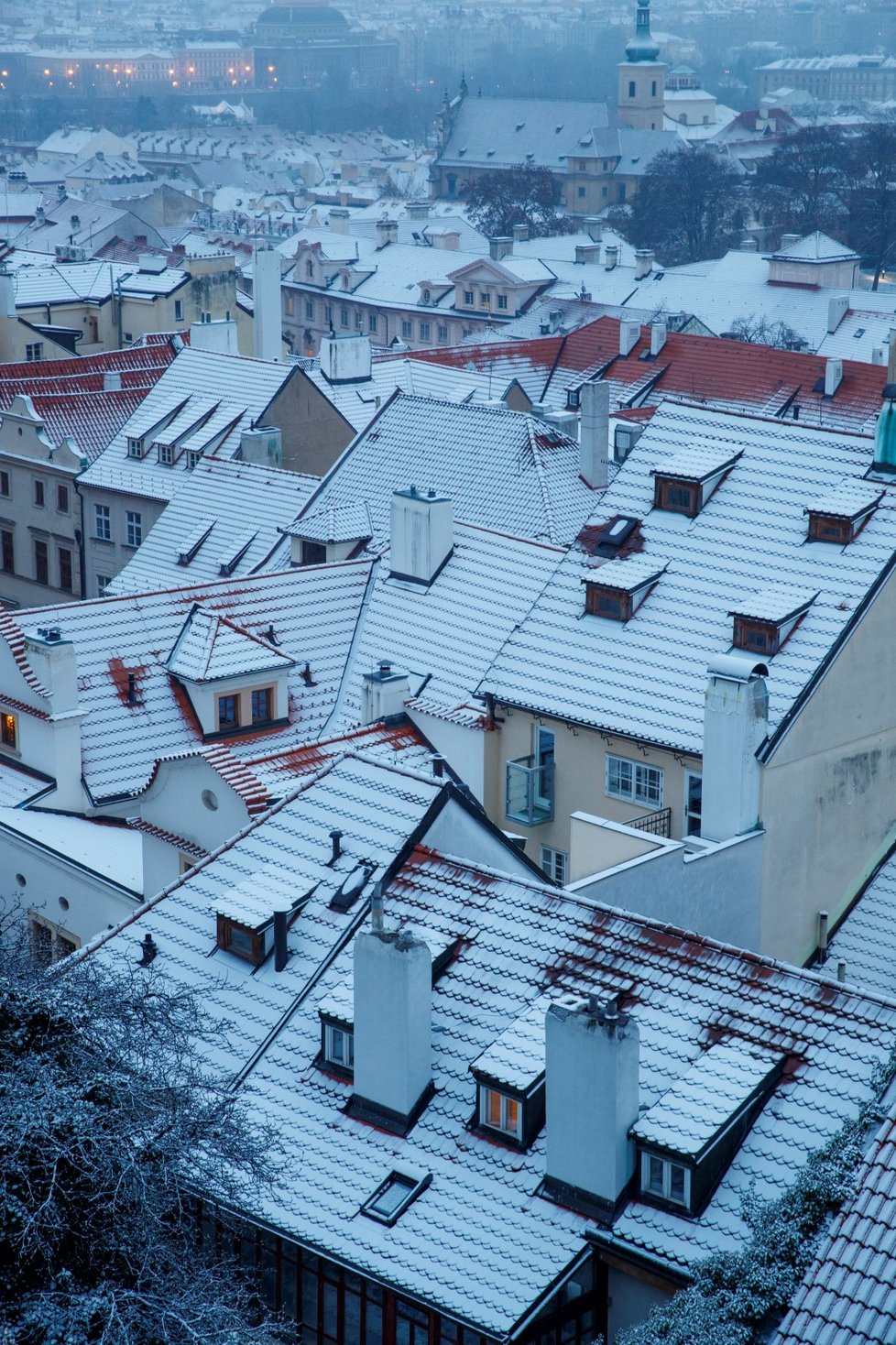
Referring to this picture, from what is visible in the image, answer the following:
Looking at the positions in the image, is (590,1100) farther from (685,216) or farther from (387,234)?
(685,216)

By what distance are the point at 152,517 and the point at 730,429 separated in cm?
2055

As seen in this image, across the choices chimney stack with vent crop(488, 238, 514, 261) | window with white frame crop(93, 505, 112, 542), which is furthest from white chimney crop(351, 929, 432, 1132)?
chimney stack with vent crop(488, 238, 514, 261)

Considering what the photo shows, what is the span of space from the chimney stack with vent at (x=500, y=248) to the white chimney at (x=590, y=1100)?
79.7 m

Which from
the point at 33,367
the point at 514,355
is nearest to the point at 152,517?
the point at 33,367

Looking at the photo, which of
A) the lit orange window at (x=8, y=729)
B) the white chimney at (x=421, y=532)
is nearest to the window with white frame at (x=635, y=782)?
the white chimney at (x=421, y=532)

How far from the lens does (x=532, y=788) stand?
28188 millimetres

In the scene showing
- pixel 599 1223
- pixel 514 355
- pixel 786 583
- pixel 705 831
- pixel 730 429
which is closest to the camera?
pixel 599 1223

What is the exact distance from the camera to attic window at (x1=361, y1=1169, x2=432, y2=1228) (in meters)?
17.3

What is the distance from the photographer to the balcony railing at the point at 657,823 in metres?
Answer: 26.4

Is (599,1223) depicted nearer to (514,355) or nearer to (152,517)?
(152,517)

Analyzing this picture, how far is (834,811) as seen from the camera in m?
25.2

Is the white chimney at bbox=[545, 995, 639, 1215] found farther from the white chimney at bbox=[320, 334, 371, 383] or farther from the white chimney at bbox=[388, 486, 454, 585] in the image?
the white chimney at bbox=[320, 334, 371, 383]

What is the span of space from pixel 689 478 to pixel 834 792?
524 cm

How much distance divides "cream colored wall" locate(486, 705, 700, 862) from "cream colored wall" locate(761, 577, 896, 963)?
1.84 meters
